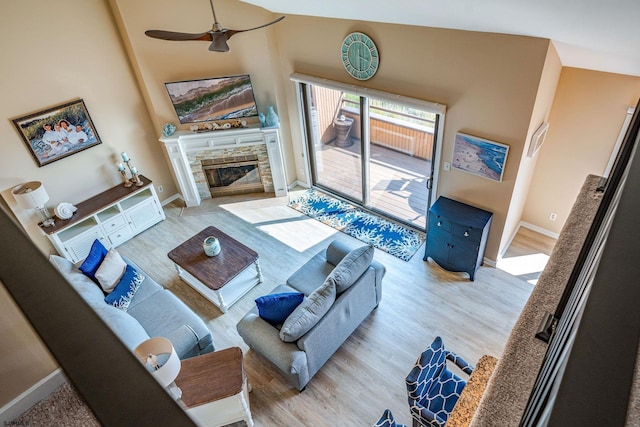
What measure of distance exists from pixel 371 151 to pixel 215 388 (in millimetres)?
3942

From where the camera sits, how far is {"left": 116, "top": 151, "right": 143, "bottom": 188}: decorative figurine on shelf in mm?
5848

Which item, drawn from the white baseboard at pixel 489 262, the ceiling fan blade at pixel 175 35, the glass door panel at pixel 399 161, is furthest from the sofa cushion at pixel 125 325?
the white baseboard at pixel 489 262

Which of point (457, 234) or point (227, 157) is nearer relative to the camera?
point (457, 234)

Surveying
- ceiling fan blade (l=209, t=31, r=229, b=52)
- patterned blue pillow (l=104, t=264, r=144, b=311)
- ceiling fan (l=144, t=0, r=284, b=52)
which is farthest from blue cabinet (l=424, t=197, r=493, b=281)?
patterned blue pillow (l=104, t=264, r=144, b=311)

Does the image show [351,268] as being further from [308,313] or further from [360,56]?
[360,56]

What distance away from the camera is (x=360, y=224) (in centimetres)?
600

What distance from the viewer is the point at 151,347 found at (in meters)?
2.65

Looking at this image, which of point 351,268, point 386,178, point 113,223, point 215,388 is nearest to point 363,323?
point 351,268

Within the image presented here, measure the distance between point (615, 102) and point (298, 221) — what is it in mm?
4147

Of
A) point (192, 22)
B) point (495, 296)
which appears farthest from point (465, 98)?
point (192, 22)

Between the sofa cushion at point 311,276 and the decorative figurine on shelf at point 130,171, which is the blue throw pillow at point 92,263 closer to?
the decorative figurine on shelf at point 130,171

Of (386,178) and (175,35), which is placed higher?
(175,35)

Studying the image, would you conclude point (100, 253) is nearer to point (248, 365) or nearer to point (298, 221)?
point (248, 365)

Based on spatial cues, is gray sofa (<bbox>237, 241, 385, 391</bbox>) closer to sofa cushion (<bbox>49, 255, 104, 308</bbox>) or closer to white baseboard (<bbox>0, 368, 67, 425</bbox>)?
sofa cushion (<bbox>49, 255, 104, 308</bbox>)
